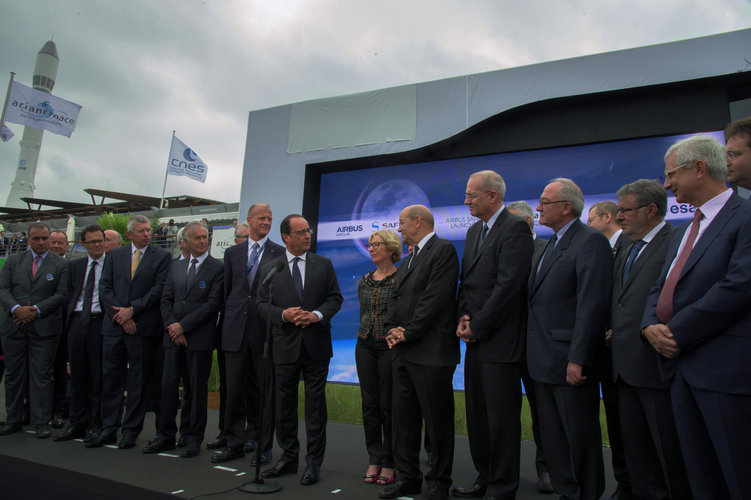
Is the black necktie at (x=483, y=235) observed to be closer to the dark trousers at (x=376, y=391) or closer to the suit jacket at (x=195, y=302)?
the dark trousers at (x=376, y=391)

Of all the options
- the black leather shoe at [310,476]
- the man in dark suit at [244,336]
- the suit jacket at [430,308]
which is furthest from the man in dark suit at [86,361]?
the suit jacket at [430,308]

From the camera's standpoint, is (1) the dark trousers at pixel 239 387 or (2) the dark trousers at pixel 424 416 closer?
(2) the dark trousers at pixel 424 416

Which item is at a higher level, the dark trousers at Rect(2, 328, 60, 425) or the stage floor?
the dark trousers at Rect(2, 328, 60, 425)

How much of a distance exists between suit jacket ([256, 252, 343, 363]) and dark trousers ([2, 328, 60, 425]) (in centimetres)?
261

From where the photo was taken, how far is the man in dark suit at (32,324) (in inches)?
179

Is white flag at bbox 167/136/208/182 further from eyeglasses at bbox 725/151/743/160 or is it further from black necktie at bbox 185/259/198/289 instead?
eyeglasses at bbox 725/151/743/160

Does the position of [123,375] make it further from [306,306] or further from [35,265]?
[306,306]

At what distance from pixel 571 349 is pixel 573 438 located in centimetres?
44

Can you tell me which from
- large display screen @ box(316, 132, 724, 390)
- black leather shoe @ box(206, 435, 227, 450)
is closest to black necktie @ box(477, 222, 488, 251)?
black leather shoe @ box(206, 435, 227, 450)

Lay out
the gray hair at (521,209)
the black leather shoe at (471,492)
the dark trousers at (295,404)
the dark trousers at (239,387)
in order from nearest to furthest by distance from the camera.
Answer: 1. the black leather shoe at (471,492)
2. the dark trousers at (295,404)
3. the gray hair at (521,209)
4. the dark trousers at (239,387)

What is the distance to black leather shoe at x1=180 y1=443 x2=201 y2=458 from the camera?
12.3 ft

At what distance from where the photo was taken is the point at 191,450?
3791mm

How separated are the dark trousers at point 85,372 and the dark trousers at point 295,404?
6.94ft

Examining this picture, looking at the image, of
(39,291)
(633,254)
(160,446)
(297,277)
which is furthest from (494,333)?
(39,291)
